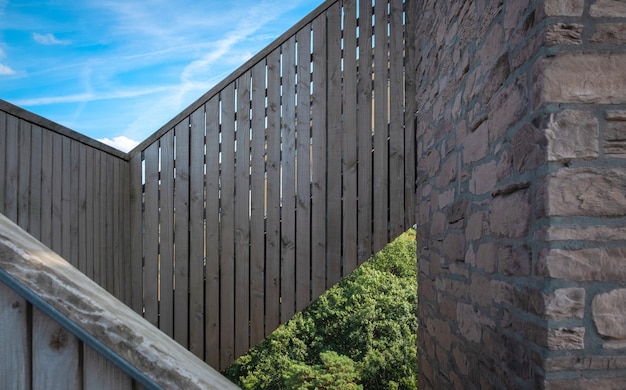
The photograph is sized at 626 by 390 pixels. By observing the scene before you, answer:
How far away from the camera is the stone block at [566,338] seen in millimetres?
1332

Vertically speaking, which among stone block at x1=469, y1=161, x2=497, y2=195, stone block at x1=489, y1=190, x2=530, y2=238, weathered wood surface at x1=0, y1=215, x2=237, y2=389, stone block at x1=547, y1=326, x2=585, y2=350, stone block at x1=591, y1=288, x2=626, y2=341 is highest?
stone block at x1=469, y1=161, x2=497, y2=195

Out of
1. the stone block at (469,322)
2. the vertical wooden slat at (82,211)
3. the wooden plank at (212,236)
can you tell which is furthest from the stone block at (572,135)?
the vertical wooden slat at (82,211)

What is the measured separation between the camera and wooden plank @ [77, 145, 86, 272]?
10.2 feet

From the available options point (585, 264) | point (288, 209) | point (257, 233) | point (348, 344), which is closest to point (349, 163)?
point (288, 209)

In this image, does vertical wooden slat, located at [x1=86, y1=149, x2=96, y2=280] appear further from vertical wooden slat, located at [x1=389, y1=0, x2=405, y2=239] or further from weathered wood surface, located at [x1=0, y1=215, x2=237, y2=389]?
weathered wood surface, located at [x1=0, y1=215, x2=237, y2=389]

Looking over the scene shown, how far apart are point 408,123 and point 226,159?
1.30m

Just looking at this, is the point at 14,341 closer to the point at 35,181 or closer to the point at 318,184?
the point at 35,181

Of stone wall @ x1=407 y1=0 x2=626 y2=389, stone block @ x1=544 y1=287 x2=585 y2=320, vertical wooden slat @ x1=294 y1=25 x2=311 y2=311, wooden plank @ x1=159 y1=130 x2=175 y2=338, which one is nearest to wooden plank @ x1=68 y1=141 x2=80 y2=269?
wooden plank @ x1=159 y1=130 x2=175 y2=338

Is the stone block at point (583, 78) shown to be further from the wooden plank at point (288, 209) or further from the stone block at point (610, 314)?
the wooden plank at point (288, 209)

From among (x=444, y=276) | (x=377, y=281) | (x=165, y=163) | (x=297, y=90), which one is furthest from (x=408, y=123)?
(x=377, y=281)

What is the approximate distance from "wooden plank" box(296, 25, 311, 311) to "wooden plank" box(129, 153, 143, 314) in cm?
115

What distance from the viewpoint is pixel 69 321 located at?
0.85m

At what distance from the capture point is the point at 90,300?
2.86ft

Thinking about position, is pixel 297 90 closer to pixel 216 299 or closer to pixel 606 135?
pixel 216 299
